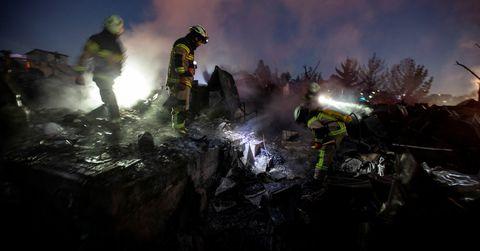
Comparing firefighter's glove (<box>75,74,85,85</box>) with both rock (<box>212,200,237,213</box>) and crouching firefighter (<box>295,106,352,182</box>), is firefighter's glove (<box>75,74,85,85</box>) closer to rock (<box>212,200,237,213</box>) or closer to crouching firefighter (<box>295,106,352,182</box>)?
rock (<box>212,200,237,213</box>)

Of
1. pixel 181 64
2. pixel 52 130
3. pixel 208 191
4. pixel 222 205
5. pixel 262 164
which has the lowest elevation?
pixel 222 205

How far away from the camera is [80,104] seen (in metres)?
6.19

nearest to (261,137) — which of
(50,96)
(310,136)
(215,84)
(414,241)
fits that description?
(310,136)

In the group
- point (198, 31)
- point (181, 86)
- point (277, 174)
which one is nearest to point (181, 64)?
point (181, 86)

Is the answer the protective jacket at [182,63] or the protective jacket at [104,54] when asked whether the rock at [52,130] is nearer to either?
the protective jacket at [104,54]

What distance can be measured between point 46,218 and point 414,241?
139 inches

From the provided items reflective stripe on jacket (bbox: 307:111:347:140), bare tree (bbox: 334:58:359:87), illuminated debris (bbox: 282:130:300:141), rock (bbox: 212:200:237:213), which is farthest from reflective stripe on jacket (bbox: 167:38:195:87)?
bare tree (bbox: 334:58:359:87)

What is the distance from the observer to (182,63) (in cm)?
409

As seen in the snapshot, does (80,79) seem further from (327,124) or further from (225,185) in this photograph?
(327,124)

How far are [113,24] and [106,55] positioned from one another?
1.88 feet

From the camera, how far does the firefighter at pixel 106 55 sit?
4020mm

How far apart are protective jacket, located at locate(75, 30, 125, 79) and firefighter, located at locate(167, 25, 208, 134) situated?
3.34ft

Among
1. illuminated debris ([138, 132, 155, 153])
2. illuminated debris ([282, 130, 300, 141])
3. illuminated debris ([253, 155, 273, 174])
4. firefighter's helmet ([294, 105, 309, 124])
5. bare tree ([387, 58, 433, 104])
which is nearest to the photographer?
illuminated debris ([138, 132, 155, 153])

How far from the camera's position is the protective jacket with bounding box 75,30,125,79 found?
4.01m
